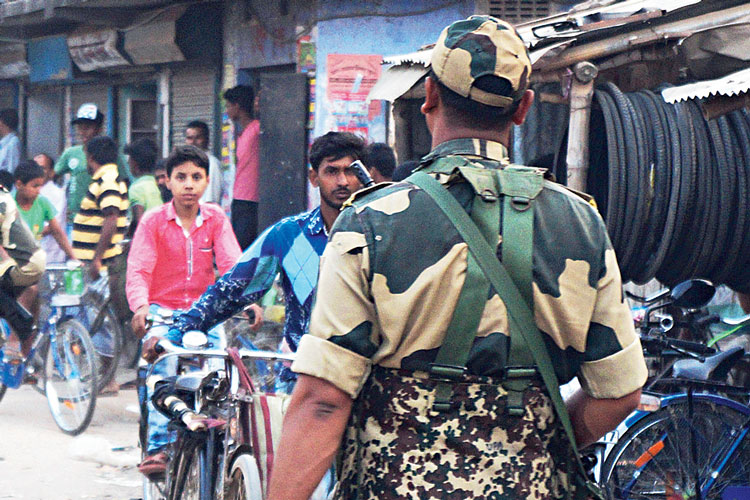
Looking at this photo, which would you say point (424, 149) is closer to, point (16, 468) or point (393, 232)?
point (16, 468)

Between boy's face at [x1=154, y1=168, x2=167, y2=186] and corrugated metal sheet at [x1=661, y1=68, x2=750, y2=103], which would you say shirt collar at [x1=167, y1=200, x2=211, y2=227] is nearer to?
corrugated metal sheet at [x1=661, y1=68, x2=750, y2=103]

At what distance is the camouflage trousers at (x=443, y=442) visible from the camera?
2.13 m

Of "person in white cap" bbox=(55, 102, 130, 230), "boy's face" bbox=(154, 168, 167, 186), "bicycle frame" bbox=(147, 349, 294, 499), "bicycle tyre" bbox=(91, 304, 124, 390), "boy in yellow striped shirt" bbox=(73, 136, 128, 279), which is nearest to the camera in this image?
"bicycle frame" bbox=(147, 349, 294, 499)

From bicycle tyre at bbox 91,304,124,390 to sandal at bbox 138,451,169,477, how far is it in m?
4.14

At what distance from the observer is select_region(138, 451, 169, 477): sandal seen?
4.58 metres

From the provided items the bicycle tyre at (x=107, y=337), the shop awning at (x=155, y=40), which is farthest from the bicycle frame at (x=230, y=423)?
the shop awning at (x=155, y=40)

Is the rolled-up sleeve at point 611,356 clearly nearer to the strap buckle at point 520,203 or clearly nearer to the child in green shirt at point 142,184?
the strap buckle at point 520,203

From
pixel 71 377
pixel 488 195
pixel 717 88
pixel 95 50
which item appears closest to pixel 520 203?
pixel 488 195

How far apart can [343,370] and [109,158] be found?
768 cm

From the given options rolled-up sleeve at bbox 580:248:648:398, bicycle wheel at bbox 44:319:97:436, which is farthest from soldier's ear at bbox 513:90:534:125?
bicycle wheel at bbox 44:319:97:436

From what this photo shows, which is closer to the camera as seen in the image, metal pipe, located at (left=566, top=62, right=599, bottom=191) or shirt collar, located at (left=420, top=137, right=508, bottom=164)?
shirt collar, located at (left=420, top=137, right=508, bottom=164)

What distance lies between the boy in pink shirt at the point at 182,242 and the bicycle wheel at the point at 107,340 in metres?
2.66

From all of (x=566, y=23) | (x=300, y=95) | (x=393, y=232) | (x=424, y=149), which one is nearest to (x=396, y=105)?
(x=424, y=149)

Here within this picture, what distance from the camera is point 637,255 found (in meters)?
5.95
